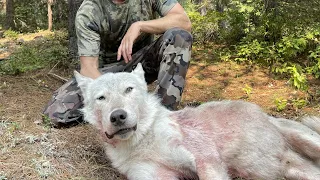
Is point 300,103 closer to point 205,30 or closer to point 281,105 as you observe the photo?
point 281,105

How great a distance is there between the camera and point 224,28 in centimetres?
1161

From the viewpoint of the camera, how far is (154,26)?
4.88 metres

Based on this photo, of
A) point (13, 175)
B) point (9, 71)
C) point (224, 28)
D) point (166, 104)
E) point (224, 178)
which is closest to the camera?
point (224, 178)

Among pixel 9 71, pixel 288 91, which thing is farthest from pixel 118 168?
pixel 9 71

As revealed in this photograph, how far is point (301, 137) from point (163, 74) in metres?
1.79

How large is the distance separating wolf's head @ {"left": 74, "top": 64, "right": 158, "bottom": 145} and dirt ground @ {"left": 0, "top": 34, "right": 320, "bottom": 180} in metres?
0.60

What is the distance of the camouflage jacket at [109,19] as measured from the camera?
15.9ft

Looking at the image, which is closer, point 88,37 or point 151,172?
point 151,172

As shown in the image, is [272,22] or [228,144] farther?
[272,22]

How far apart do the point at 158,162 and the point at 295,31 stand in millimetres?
6683

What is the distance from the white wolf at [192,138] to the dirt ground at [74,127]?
Result: 20.1 inches

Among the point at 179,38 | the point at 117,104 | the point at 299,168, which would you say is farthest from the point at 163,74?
the point at 299,168

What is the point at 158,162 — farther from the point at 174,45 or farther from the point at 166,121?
the point at 174,45

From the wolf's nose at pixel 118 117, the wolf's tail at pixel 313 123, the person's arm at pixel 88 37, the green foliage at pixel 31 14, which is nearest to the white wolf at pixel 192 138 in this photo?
the wolf's nose at pixel 118 117
